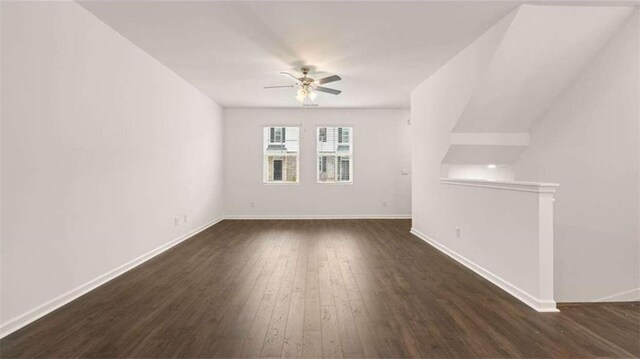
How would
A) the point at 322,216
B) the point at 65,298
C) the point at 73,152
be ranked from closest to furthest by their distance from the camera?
the point at 65,298 → the point at 73,152 → the point at 322,216

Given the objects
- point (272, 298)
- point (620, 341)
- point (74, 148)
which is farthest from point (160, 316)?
point (620, 341)

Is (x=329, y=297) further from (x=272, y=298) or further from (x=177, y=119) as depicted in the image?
(x=177, y=119)

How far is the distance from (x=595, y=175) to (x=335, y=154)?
200 inches

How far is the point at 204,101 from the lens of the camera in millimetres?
6367

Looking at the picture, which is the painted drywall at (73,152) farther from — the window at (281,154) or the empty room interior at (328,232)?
the window at (281,154)

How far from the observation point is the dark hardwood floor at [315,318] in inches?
77.9

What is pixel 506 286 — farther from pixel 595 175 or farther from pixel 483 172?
pixel 483 172

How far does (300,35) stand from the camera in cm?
357

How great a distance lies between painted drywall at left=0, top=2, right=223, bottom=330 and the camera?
2.27m

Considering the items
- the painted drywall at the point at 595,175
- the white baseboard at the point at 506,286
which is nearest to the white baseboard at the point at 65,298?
the white baseboard at the point at 506,286

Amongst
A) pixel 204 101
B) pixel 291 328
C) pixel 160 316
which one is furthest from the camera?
pixel 204 101

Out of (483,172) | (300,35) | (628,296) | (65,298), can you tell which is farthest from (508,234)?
(65,298)

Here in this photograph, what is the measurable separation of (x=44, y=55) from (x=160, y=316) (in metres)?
2.30

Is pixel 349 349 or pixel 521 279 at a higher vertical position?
pixel 521 279
